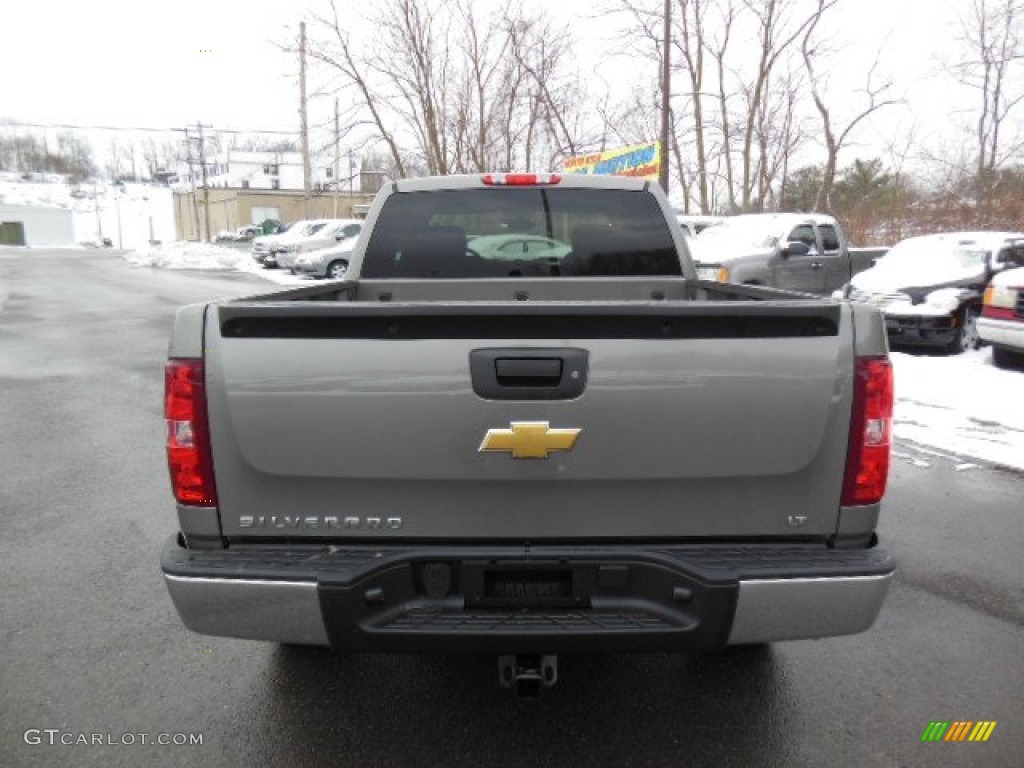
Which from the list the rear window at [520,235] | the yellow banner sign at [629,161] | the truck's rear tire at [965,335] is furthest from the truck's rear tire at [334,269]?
the rear window at [520,235]

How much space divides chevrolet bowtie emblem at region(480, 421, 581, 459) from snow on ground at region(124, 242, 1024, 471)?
4.97 meters

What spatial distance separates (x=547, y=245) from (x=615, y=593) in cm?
244

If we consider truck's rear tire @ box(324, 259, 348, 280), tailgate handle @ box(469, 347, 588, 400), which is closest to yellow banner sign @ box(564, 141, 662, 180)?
truck's rear tire @ box(324, 259, 348, 280)

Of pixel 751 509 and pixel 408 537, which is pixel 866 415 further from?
pixel 408 537

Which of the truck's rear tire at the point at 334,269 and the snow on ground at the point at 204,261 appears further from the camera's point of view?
the snow on ground at the point at 204,261

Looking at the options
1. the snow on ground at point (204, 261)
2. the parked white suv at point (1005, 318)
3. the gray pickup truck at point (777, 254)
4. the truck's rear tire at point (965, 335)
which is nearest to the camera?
the parked white suv at point (1005, 318)

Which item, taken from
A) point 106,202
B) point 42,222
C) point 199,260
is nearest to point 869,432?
point 199,260

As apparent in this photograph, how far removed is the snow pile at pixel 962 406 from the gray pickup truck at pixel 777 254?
12.2ft

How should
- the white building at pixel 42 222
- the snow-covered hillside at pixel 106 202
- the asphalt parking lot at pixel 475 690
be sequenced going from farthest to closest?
the snow-covered hillside at pixel 106 202
the white building at pixel 42 222
the asphalt parking lot at pixel 475 690

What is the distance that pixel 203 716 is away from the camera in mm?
2752

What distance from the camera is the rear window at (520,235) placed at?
4.04m

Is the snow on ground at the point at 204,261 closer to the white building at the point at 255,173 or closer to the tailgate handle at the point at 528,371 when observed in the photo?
the tailgate handle at the point at 528,371

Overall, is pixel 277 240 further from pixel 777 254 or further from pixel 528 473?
pixel 528 473

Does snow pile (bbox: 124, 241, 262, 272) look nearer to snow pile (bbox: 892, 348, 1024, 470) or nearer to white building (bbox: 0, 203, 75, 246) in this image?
snow pile (bbox: 892, 348, 1024, 470)
